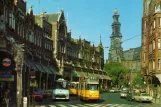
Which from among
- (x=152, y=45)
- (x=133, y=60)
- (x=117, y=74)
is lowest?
(x=117, y=74)

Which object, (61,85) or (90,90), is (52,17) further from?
(90,90)

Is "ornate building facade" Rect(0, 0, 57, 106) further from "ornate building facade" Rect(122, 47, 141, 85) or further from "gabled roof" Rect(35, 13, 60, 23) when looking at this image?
"ornate building facade" Rect(122, 47, 141, 85)

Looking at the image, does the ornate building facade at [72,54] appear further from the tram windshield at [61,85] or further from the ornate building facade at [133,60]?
the ornate building facade at [133,60]

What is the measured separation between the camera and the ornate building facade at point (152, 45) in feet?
195

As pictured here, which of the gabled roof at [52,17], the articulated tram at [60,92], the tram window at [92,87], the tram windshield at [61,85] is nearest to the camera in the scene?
the tram window at [92,87]

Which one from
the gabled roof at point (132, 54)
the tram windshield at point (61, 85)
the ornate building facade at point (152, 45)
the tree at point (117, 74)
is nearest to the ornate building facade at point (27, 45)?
the tram windshield at point (61, 85)

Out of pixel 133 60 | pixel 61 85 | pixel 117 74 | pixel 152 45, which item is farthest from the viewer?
pixel 133 60

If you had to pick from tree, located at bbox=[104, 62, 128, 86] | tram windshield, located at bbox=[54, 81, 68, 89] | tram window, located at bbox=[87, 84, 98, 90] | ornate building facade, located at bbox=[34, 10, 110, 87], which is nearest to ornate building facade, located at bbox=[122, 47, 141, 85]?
tree, located at bbox=[104, 62, 128, 86]

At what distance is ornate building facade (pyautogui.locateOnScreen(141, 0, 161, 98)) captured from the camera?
59.4 meters

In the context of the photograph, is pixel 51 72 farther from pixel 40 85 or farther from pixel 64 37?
pixel 64 37

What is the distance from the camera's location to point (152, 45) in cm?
6209

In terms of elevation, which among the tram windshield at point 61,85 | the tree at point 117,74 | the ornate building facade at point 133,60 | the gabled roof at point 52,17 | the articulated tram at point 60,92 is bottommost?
the articulated tram at point 60,92

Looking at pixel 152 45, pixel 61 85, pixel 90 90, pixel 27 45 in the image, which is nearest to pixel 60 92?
pixel 61 85

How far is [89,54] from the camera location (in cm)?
11381
